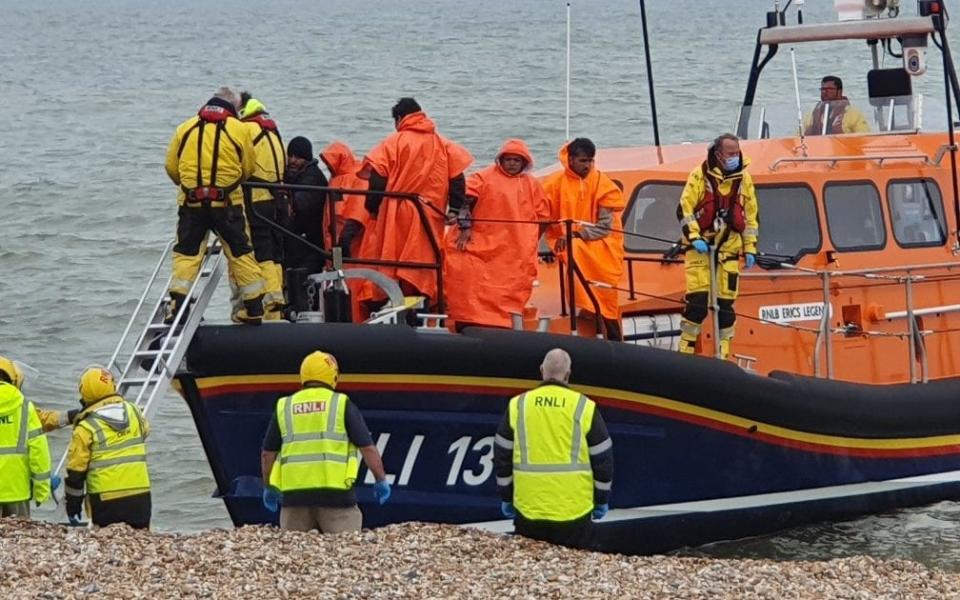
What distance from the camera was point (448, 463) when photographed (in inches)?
327

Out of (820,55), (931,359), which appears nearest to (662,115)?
(820,55)

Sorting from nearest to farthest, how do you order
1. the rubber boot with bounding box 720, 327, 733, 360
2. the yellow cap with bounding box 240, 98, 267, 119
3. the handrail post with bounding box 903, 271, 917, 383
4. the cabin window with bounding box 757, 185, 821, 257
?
the yellow cap with bounding box 240, 98, 267, 119, the rubber boot with bounding box 720, 327, 733, 360, the handrail post with bounding box 903, 271, 917, 383, the cabin window with bounding box 757, 185, 821, 257

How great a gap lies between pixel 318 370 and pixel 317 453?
35cm

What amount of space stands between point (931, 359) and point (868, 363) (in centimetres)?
43

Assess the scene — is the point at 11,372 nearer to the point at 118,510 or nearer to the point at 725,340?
the point at 118,510

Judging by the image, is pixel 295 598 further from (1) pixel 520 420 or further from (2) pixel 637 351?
(2) pixel 637 351

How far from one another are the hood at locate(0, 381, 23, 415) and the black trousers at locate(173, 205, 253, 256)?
1013 mm

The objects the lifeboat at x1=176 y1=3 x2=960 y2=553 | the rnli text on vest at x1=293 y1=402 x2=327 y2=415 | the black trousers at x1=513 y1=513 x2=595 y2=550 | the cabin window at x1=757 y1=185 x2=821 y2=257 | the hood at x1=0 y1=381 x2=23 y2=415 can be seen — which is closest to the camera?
the black trousers at x1=513 y1=513 x2=595 y2=550

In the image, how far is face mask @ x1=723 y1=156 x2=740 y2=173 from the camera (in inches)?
344

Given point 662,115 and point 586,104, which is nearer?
point 662,115

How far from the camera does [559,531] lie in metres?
7.16

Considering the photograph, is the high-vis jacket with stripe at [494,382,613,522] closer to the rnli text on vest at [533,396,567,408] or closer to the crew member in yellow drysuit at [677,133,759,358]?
the rnli text on vest at [533,396,567,408]

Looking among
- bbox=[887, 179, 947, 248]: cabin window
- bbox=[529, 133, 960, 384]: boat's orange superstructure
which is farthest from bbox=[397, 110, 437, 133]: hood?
bbox=[887, 179, 947, 248]: cabin window

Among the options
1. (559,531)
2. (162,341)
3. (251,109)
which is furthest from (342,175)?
(559,531)
